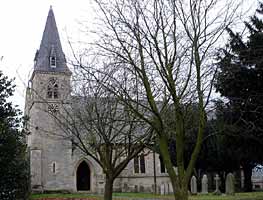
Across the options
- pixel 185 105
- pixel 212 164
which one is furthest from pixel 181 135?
pixel 212 164

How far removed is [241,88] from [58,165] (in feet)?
105

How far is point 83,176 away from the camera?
175ft

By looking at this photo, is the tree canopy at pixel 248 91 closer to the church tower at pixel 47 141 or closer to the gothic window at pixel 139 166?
the church tower at pixel 47 141

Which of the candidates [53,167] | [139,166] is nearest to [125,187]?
[139,166]

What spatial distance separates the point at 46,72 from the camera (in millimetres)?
48906

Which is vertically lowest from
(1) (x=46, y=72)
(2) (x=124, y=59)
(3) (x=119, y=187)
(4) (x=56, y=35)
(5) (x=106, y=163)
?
(3) (x=119, y=187)

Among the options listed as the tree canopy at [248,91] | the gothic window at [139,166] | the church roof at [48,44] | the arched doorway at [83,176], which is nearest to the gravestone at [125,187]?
the gothic window at [139,166]

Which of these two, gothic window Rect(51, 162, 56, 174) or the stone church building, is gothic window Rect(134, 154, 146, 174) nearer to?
the stone church building

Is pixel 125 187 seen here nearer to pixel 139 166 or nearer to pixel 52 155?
pixel 139 166

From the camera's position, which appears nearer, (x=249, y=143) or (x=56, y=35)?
(x=249, y=143)

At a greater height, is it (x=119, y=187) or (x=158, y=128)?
(x=158, y=128)

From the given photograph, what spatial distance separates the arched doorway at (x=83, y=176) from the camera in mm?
52625

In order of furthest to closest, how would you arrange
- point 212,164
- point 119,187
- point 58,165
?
point 119,187, point 58,165, point 212,164

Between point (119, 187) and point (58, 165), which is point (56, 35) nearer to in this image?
point (58, 165)
